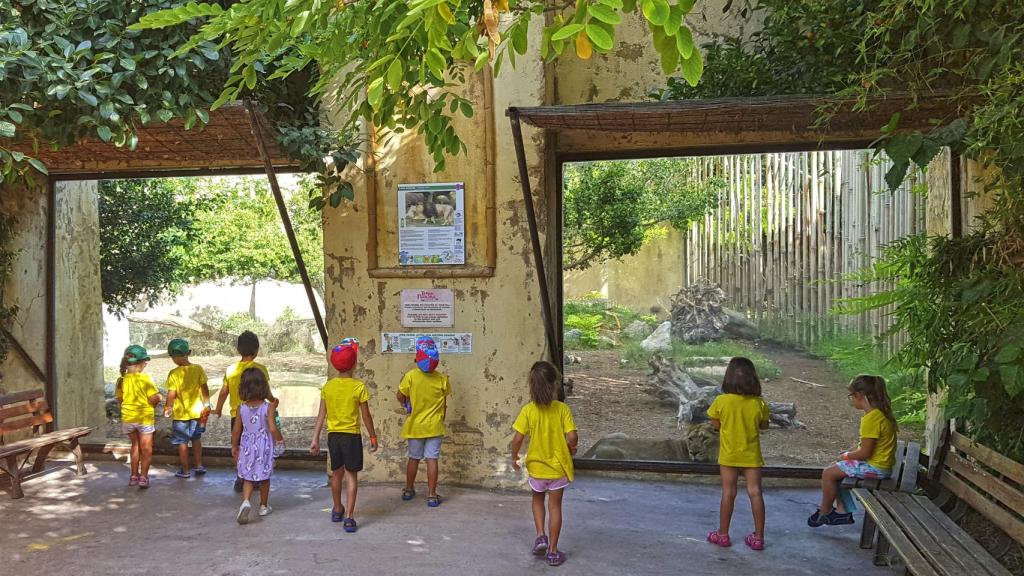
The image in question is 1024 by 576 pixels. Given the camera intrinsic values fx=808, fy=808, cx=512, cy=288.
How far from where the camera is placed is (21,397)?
6.98 m

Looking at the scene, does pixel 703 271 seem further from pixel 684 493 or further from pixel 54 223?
pixel 54 223

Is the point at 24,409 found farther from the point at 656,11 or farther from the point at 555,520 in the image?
the point at 656,11

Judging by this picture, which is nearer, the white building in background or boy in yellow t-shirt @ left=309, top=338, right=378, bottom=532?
boy in yellow t-shirt @ left=309, top=338, right=378, bottom=532

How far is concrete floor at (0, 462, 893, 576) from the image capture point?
4.68m

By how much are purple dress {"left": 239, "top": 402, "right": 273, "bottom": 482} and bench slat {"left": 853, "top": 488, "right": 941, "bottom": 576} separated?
12.6ft

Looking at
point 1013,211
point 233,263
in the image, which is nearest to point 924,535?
point 1013,211

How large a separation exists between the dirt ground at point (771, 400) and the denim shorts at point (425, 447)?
2212 millimetres

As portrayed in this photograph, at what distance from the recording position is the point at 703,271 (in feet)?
29.0

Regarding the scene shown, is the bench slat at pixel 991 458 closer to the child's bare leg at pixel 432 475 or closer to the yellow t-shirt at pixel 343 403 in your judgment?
the child's bare leg at pixel 432 475

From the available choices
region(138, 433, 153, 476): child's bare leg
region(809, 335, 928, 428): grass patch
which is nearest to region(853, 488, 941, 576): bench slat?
region(809, 335, 928, 428): grass patch

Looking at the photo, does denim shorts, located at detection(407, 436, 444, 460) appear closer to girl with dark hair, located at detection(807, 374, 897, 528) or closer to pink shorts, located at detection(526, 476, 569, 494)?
pink shorts, located at detection(526, 476, 569, 494)

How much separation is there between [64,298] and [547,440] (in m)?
5.56

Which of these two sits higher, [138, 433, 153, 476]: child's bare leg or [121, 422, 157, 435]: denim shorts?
[121, 422, 157, 435]: denim shorts

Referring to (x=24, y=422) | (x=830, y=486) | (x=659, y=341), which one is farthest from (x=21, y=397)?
(x=830, y=486)
